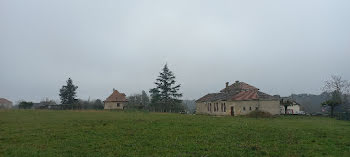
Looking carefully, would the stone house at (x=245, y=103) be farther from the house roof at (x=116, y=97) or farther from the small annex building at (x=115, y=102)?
the house roof at (x=116, y=97)

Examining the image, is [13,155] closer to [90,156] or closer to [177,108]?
[90,156]

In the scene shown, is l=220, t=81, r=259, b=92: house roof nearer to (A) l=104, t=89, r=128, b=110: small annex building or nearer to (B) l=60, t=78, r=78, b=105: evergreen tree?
(A) l=104, t=89, r=128, b=110: small annex building

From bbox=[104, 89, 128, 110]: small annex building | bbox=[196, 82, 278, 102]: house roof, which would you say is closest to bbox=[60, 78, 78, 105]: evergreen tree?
bbox=[104, 89, 128, 110]: small annex building

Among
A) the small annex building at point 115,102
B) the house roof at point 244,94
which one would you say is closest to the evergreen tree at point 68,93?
the small annex building at point 115,102

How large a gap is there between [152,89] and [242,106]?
30.0m

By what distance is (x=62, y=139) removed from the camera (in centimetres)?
1445

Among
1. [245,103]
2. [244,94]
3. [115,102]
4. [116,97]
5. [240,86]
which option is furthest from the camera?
[116,97]

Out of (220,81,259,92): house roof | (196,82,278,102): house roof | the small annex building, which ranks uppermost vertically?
(220,81,259,92): house roof

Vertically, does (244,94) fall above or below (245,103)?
above

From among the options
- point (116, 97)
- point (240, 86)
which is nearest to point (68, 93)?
point (116, 97)

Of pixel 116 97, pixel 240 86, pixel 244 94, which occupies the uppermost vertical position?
pixel 240 86

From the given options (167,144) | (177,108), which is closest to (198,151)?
(167,144)

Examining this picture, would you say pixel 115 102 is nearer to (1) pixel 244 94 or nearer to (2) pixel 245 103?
(1) pixel 244 94

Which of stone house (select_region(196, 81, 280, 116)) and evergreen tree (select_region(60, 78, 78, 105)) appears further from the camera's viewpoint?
evergreen tree (select_region(60, 78, 78, 105))
